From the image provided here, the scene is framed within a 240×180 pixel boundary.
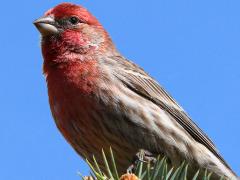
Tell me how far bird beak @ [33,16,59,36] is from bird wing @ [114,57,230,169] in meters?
0.98

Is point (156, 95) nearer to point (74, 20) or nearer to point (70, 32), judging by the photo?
point (70, 32)

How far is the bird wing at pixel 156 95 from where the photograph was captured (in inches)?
258

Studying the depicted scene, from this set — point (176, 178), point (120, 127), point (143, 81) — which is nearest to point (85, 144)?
point (120, 127)

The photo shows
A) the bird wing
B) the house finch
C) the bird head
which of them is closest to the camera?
the house finch

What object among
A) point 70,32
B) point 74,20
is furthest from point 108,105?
point 74,20

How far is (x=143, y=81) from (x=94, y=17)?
1.35 metres

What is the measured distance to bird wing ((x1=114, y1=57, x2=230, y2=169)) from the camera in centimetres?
655

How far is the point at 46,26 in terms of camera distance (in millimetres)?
6934

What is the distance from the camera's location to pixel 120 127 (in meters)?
5.82

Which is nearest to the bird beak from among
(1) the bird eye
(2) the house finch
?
(2) the house finch

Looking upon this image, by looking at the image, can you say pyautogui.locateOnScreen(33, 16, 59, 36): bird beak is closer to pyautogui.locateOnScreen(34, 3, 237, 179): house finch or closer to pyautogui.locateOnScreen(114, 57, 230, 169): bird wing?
pyautogui.locateOnScreen(34, 3, 237, 179): house finch

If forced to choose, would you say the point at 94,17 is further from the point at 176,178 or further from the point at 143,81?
the point at 176,178

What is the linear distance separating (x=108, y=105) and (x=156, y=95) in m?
1.16

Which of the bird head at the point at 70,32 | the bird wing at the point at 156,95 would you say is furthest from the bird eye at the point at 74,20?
the bird wing at the point at 156,95
